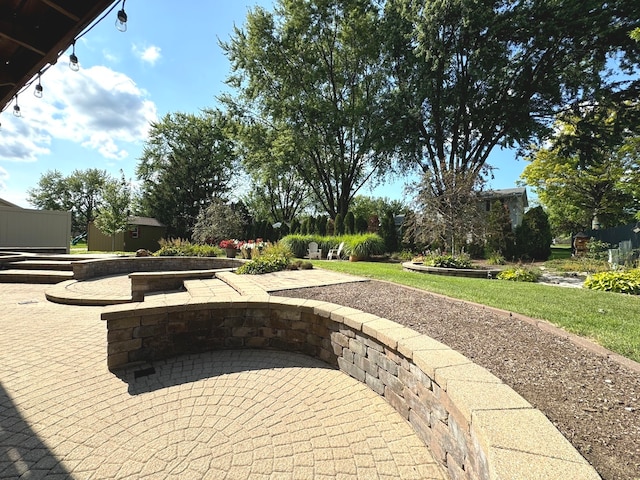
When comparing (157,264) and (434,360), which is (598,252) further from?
(157,264)

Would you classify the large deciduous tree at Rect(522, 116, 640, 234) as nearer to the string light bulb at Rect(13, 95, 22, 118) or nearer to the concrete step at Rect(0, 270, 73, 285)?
the string light bulb at Rect(13, 95, 22, 118)

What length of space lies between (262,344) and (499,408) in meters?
2.70

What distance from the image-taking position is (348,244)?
1192cm

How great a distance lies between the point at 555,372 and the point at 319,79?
59.9 ft

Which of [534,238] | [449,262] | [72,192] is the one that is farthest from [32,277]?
[72,192]

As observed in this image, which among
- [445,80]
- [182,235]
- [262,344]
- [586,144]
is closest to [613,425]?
[262,344]

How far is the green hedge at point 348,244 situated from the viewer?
1130cm

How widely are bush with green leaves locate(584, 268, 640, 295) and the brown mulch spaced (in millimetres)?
3813

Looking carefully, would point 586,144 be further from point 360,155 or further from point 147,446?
point 147,446

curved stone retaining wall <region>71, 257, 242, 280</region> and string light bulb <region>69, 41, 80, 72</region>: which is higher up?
string light bulb <region>69, 41, 80, 72</region>

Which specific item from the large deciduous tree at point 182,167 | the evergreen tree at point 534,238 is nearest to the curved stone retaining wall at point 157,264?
the evergreen tree at point 534,238

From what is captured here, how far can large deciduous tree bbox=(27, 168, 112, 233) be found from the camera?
37.9m

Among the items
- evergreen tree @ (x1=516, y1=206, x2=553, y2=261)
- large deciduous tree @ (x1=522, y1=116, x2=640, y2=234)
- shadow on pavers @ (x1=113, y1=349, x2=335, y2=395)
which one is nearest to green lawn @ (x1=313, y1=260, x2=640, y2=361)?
shadow on pavers @ (x1=113, y1=349, x2=335, y2=395)

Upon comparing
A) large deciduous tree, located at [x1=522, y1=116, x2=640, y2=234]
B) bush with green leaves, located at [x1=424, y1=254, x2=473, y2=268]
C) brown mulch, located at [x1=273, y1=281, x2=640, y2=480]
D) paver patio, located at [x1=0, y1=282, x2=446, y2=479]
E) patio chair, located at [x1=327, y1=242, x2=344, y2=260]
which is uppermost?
large deciduous tree, located at [x1=522, y1=116, x2=640, y2=234]
